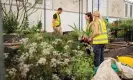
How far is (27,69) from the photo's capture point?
4.27 metres

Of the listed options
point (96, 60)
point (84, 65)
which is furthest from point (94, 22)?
point (84, 65)

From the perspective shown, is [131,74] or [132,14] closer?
[131,74]

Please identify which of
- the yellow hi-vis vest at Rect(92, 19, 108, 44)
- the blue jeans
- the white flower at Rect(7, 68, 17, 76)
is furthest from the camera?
the yellow hi-vis vest at Rect(92, 19, 108, 44)

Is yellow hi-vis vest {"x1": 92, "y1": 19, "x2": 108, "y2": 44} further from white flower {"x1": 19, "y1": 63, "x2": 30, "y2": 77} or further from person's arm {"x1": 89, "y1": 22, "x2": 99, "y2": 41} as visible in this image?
white flower {"x1": 19, "y1": 63, "x2": 30, "y2": 77}

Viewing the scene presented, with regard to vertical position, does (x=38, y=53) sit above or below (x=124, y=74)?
above

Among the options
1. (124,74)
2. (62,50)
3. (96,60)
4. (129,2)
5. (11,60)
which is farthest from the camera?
(129,2)

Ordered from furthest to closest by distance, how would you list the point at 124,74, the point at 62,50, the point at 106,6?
the point at 106,6, the point at 124,74, the point at 62,50

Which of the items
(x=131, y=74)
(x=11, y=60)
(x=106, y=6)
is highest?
(x=106, y=6)

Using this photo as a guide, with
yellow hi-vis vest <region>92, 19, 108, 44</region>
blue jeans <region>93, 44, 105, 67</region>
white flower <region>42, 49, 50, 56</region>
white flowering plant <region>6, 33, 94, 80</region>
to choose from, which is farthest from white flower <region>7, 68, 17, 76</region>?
yellow hi-vis vest <region>92, 19, 108, 44</region>

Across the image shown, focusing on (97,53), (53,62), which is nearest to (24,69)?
(53,62)

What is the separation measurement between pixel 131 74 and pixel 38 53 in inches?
69.5

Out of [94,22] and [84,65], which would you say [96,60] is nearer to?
[94,22]

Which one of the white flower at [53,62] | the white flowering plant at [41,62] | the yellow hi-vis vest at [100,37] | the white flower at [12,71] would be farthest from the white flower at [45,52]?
the yellow hi-vis vest at [100,37]

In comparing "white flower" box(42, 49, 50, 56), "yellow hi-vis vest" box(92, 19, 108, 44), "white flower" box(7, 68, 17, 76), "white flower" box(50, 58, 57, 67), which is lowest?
"white flower" box(7, 68, 17, 76)
